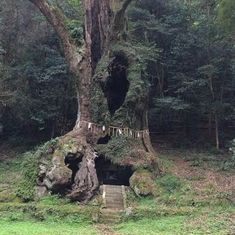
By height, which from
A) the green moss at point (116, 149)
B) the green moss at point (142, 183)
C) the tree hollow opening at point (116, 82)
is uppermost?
the tree hollow opening at point (116, 82)

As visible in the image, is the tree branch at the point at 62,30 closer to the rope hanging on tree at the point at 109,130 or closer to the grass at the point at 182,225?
the rope hanging on tree at the point at 109,130

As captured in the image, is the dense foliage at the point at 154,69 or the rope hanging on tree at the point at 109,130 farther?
the dense foliage at the point at 154,69

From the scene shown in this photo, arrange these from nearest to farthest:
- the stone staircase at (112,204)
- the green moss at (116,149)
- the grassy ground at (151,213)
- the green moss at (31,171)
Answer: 1. the grassy ground at (151,213)
2. the stone staircase at (112,204)
3. the green moss at (31,171)
4. the green moss at (116,149)

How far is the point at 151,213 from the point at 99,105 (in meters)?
6.22

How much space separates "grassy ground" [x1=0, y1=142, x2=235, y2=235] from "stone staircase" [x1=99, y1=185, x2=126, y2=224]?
0.25 metres

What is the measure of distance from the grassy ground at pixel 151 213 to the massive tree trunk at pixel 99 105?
1037 millimetres

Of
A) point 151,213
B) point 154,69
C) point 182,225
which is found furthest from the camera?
point 154,69

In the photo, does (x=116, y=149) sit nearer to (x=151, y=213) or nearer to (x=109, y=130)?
(x=109, y=130)

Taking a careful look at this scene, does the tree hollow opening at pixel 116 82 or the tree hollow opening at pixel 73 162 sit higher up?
the tree hollow opening at pixel 116 82

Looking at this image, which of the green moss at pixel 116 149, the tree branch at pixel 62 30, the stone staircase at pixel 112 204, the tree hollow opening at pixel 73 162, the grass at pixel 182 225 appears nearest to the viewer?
the grass at pixel 182 225

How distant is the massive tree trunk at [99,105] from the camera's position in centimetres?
1462

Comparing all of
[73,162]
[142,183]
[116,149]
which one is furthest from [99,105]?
[142,183]

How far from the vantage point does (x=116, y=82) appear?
19203mm

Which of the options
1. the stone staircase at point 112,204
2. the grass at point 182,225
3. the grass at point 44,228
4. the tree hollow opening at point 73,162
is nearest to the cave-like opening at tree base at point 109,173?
the tree hollow opening at point 73,162
